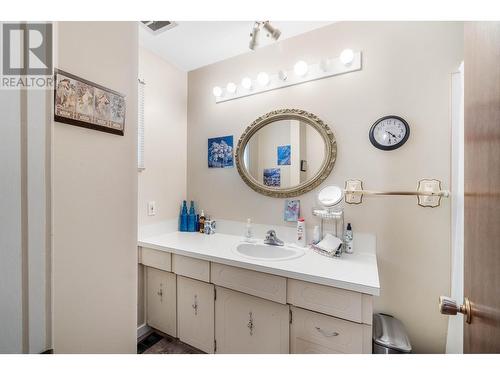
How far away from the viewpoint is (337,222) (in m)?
1.47

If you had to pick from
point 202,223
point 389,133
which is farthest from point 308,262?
point 202,223

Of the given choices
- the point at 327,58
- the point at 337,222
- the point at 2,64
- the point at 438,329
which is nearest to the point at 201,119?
the point at 327,58

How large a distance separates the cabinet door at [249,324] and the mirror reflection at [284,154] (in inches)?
32.0

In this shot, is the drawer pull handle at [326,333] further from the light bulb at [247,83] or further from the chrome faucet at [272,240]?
the light bulb at [247,83]

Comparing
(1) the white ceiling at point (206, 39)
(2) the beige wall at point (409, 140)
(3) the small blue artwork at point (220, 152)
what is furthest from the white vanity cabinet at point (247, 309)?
(1) the white ceiling at point (206, 39)

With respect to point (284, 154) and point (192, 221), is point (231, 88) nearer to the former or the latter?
point (284, 154)

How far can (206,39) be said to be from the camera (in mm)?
1618

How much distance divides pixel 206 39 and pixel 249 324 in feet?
6.41

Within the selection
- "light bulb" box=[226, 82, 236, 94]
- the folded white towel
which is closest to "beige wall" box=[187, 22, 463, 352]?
the folded white towel

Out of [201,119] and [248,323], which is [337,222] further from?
[201,119]

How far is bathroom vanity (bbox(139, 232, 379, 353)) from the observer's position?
1.01m

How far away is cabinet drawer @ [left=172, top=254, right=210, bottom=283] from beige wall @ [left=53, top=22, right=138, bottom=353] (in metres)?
0.70
